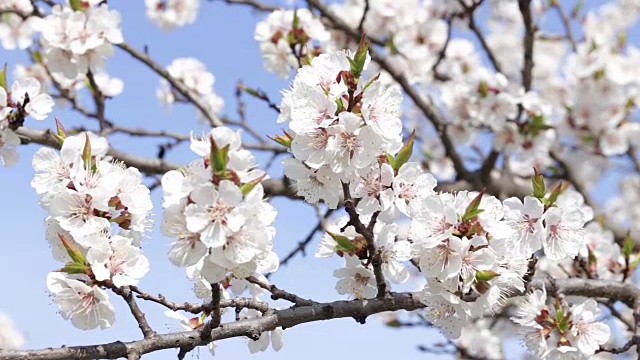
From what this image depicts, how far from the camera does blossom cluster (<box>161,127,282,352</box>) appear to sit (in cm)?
151

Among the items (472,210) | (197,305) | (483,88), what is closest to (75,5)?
(197,305)

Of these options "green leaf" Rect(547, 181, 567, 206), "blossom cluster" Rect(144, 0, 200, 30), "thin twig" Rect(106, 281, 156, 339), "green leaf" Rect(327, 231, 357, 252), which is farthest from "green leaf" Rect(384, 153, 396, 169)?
"blossom cluster" Rect(144, 0, 200, 30)

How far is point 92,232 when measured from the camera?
1739 mm

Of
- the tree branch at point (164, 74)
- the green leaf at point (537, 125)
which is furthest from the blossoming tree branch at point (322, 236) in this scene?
the green leaf at point (537, 125)

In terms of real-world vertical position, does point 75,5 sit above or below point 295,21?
below

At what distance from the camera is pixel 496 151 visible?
15.1 feet

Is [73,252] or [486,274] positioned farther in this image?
[486,274]

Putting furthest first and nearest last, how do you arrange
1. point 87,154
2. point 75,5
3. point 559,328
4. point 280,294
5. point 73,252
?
point 75,5, point 559,328, point 280,294, point 87,154, point 73,252

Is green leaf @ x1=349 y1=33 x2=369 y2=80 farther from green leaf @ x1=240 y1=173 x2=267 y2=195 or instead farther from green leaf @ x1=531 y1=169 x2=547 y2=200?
green leaf @ x1=531 y1=169 x2=547 y2=200

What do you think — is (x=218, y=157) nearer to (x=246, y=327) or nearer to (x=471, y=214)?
(x=246, y=327)

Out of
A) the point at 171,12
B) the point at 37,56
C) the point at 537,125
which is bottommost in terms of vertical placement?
the point at 37,56

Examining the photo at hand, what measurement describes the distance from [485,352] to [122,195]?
4344 millimetres

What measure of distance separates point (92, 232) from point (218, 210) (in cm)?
41

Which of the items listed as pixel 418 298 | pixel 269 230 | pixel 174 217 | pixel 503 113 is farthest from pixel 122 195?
pixel 503 113
